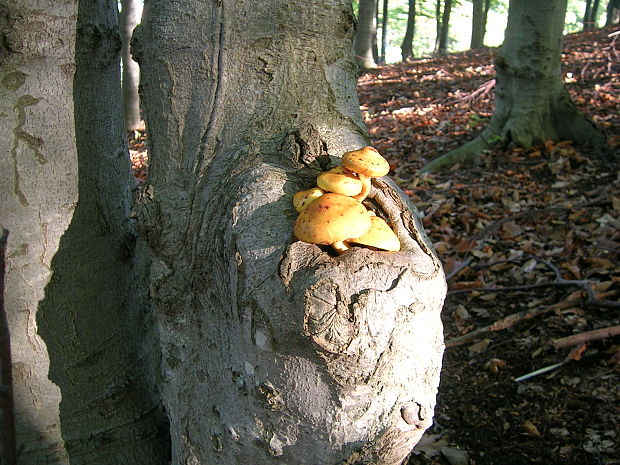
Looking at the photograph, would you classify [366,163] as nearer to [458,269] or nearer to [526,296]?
[526,296]

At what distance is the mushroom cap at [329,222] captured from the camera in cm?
142

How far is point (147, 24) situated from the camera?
77.7 inches

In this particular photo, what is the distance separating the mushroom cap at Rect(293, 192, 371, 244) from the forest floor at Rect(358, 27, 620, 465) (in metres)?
1.86

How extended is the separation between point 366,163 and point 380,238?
11.0 inches

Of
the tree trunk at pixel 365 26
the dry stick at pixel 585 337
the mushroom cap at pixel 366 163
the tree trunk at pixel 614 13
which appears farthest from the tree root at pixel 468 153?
the tree trunk at pixel 614 13

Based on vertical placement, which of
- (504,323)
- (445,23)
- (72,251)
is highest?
(445,23)

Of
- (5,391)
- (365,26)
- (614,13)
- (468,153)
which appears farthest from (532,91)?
(614,13)

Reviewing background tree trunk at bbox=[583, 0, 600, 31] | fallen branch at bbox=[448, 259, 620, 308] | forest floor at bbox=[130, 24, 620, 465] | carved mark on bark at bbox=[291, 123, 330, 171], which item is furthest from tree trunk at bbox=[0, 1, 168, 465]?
background tree trunk at bbox=[583, 0, 600, 31]

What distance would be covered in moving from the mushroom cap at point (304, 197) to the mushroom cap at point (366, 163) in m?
0.12

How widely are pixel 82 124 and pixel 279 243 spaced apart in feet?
3.88

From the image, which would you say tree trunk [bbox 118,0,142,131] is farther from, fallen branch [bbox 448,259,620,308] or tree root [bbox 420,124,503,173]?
fallen branch [bbox 448,259,620,308]

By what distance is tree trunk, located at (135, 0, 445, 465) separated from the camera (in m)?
1.39

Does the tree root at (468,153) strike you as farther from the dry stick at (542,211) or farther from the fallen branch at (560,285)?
the fallen branch at (560,285)

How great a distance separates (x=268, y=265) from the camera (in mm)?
1488
